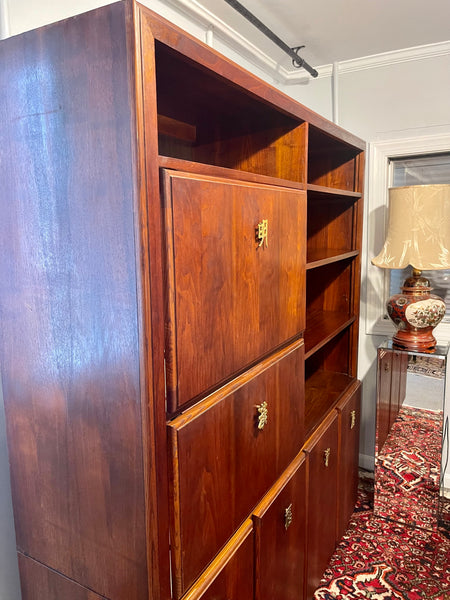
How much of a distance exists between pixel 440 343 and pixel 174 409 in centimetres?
182

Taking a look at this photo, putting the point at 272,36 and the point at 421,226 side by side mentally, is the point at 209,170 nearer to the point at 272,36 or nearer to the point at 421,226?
the point at 272,36

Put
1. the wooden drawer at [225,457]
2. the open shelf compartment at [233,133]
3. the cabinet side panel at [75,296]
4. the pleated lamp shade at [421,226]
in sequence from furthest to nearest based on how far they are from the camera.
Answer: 1. the pleated lamp shade at [421,226]
2. the open shelf compartment at [233,133]
3. the wooden drawer at [225,457]
4. the cabinet side panel at [75,296]

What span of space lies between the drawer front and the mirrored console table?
1102 mm

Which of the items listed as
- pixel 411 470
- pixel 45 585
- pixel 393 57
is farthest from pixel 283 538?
pixel 393 57

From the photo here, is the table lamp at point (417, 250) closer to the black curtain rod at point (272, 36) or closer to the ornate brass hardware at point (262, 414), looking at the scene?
the black curtain rod at point (272, 36)

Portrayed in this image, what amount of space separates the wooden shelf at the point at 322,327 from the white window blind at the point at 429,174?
56cm

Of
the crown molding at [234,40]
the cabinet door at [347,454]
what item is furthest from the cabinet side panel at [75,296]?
the cabinet door at [347,454]

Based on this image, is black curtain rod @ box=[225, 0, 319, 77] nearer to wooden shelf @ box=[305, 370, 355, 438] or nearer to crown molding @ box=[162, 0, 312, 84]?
crown molding @ box=[162, 0, 312, 84]

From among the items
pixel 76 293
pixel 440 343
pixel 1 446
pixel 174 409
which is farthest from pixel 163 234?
pixel 440 343

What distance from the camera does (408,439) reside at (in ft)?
7.41

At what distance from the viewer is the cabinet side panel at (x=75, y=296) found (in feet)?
2.74

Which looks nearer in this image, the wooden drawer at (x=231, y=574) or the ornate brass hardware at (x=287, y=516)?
the wooden drawer at (x=231, y=574)

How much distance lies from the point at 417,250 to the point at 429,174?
674mm

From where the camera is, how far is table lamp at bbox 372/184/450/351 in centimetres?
193
